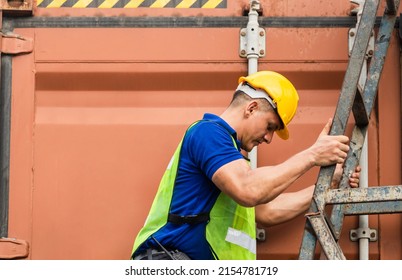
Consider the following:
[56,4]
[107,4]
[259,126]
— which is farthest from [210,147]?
[56,4]

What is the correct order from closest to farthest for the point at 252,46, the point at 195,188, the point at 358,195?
the point at 358,195 → the point at 195,188 → the point at 252,46

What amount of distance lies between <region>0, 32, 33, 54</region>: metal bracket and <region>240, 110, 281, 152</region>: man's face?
2.99ft

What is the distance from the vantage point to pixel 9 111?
188 inches

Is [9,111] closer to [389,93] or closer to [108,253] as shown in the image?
[108,253]

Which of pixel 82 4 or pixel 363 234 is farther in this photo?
pixel 82 4

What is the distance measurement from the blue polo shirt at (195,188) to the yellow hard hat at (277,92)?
187 mm

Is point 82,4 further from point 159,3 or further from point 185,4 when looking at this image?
point 185,4

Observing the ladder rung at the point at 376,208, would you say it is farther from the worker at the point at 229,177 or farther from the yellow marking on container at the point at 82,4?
the yellow marking on container at the point at 82,4

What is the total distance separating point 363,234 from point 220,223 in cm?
55

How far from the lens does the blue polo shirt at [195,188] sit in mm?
4453

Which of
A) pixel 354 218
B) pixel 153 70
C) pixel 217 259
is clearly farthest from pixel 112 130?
pixel 354 218

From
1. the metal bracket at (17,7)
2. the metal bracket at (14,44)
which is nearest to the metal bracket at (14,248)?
the metal bracket at (14,44)

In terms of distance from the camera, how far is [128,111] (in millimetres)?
4793
